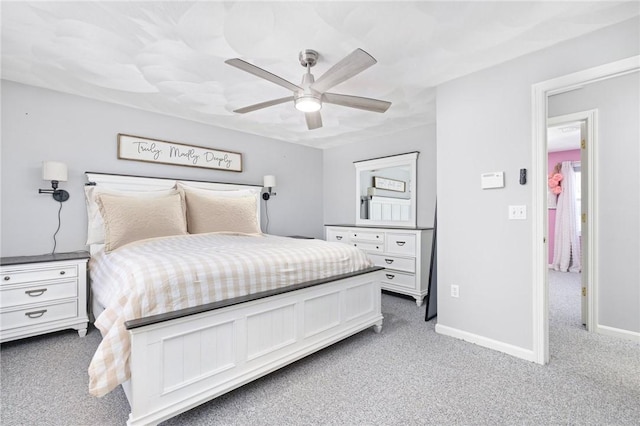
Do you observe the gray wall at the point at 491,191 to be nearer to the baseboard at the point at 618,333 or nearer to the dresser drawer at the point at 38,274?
the baseboard at the point at 618,333

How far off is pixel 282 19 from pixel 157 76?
4.52ft

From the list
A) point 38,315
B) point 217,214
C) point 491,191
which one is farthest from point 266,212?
point 491,191

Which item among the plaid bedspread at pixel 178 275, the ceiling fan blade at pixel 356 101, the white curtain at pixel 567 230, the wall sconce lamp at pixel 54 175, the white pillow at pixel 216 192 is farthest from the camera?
the white curtain at pixel 567 230

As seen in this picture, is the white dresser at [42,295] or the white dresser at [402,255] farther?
the white dresser at [402,255]

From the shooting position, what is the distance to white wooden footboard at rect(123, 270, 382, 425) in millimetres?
1425

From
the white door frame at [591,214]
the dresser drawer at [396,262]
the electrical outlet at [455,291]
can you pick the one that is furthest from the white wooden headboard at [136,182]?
the white door frame at [591,214]

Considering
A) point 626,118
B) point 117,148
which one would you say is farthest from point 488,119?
point 117,148

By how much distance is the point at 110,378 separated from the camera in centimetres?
136

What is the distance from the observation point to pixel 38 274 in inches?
93.2

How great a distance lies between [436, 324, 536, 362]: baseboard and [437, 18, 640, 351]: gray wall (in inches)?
0.7

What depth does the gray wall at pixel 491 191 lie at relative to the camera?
213 cm

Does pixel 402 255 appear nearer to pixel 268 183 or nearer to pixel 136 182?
pixel 268 183

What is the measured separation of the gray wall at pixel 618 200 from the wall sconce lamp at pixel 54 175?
191 inches

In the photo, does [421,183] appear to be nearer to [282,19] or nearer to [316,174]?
[316,174]
